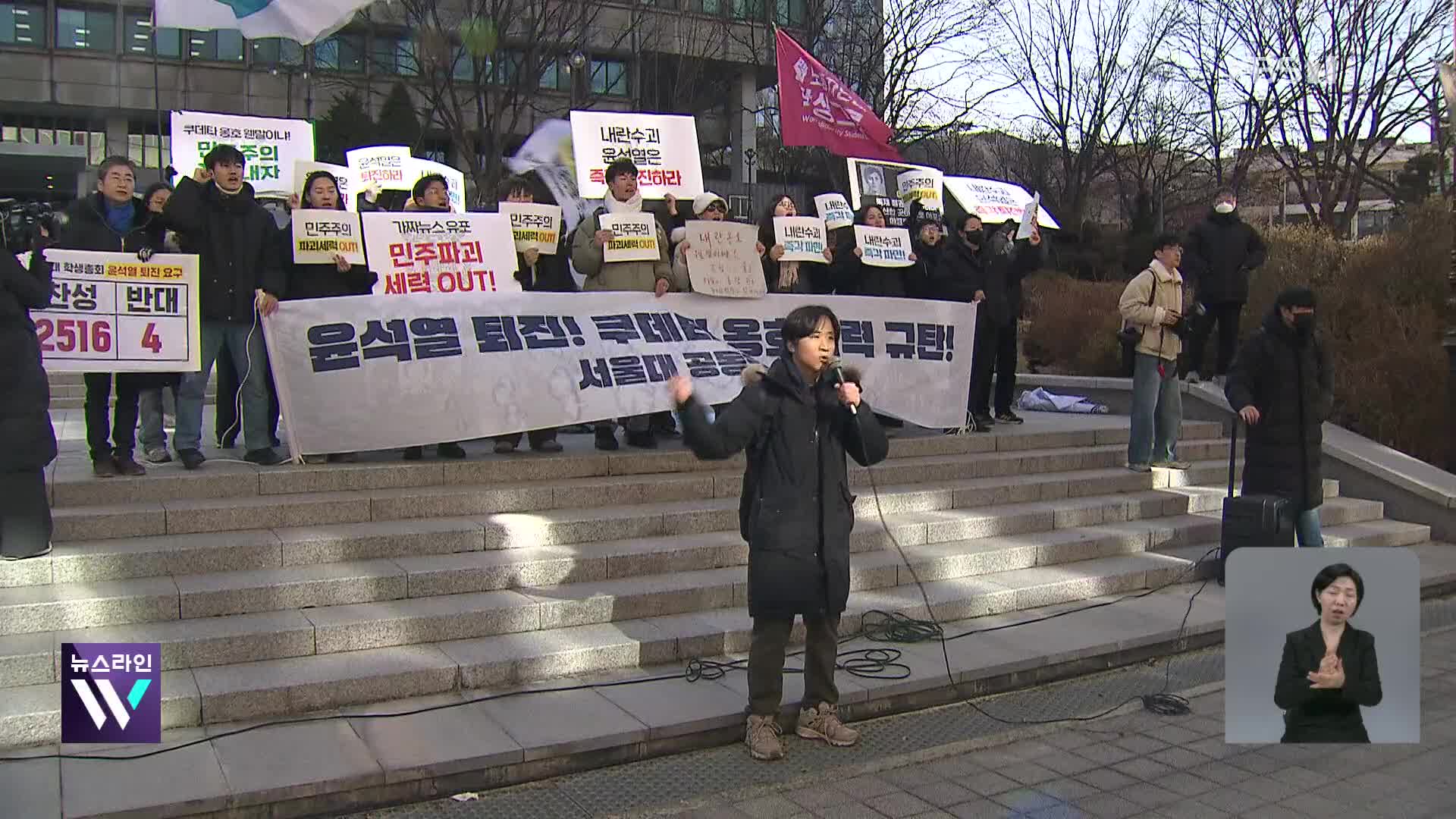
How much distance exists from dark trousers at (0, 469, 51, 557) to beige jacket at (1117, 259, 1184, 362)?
26.3 feet

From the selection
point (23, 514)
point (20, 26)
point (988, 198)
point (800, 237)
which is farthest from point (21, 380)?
point (20, 26)

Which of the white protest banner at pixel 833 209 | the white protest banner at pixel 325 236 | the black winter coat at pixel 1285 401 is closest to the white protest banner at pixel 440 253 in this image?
the white protest banner at pixel 325 236

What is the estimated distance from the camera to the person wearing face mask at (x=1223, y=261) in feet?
39.4

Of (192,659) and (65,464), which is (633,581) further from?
(65,464)

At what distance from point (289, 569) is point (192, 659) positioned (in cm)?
96

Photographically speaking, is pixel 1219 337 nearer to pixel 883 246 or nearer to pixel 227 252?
pixel 883 246

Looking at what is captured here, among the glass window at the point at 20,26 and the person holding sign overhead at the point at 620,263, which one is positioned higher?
the glass window at the point at 20,26

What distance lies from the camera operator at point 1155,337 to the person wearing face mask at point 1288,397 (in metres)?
1.89

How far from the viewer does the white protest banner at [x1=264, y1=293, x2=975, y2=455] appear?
7824 mm

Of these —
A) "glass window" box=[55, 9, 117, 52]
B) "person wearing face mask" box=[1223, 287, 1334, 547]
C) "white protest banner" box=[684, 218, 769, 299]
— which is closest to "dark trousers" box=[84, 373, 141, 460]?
"white protest banner" box=[684, 218, 769, 299]

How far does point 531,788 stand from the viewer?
199 inches

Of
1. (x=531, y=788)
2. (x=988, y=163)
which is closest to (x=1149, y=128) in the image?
(x=988, y=163)

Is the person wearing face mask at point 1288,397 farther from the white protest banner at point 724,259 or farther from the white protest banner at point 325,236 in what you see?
the white protest banner at point 325,236

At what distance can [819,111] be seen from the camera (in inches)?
432
